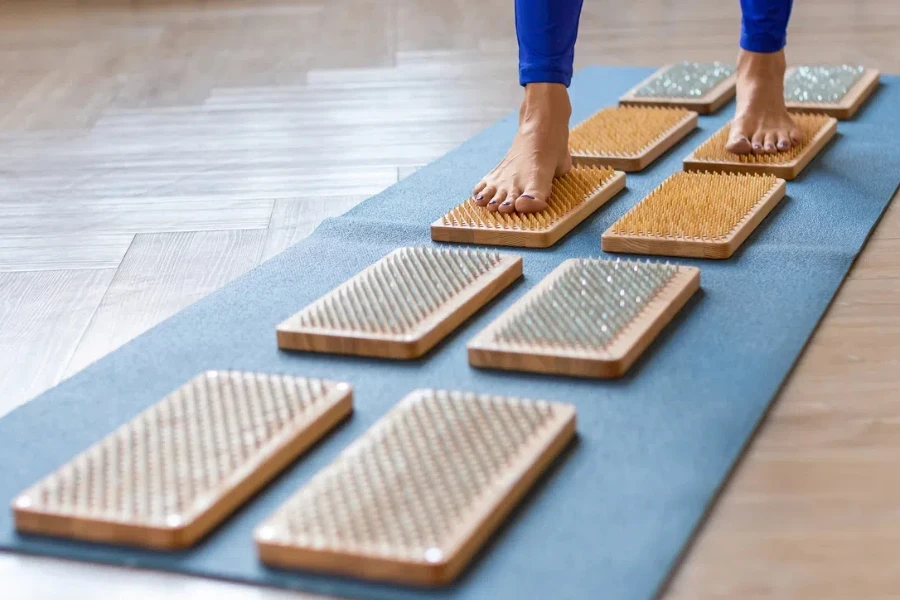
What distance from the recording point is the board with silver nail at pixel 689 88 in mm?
2584

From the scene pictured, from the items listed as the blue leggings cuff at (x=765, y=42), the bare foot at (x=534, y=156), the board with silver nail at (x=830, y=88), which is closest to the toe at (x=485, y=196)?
the bare foot at (x=534, y=156)

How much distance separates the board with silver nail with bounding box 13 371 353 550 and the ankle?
85cm

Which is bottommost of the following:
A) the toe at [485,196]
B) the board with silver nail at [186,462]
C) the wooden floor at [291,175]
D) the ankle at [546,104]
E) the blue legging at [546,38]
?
the wooden floor at [291,175]

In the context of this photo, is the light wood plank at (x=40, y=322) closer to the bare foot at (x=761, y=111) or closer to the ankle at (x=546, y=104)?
the ankle at (x=546, y=104)

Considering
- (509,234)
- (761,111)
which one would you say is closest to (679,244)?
(509,234)

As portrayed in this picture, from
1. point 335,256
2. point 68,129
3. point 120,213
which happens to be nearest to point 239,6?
point 68,129

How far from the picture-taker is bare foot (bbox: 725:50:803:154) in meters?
2.18

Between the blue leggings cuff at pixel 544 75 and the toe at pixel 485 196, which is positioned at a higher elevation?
the blue leggings cuff at pixel 544 75

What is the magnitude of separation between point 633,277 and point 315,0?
10.4ft

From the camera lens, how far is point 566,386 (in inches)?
53.6

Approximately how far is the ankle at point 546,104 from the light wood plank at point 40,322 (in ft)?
2.35

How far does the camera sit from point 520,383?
1373 mm

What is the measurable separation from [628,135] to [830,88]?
55 centimetres

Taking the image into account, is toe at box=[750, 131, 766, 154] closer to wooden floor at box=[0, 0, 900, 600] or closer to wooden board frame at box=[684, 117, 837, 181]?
wooden board frame at box=[684, 117, 837, 181]
